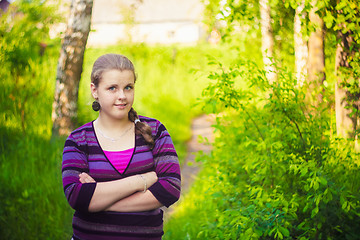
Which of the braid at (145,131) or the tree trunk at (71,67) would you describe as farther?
the tree trunk at (71,67)

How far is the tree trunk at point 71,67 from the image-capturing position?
18.1 feet

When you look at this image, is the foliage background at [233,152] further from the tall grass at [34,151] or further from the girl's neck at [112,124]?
the girl's neck at [112,124]

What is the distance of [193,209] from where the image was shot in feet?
16.6

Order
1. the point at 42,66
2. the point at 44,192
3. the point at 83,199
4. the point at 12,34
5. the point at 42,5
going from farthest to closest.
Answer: the point at 42,5 < the point at 42,66 < the point at 12,34 < the point at 44,192 < the point at 83,199

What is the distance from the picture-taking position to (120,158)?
2.11 metres

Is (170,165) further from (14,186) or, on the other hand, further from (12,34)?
(12,34)

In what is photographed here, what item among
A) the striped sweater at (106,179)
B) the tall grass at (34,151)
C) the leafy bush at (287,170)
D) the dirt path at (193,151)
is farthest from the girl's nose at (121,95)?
the dirt path at (193,151)

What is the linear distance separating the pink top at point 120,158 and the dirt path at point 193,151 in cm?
168

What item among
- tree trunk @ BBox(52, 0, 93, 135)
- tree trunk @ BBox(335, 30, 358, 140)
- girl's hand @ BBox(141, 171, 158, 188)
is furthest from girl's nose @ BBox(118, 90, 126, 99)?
tree trunk @ BBox(52, 0, 93, 135)

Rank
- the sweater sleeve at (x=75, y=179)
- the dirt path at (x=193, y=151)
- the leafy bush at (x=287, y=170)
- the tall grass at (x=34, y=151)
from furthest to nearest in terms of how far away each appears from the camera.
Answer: the dirt path at (x=193, y=151) → the tall grass at (x=34, y=151) → the leafy bush at (x=287, y=170) → the sweater sleeve at (x=75, y=179)

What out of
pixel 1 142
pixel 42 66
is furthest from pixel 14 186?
pixel 42 66

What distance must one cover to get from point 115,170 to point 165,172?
0.26m

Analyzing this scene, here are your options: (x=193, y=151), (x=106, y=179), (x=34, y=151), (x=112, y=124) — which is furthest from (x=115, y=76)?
(x=193, y=151)

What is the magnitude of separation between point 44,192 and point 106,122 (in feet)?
8.90
